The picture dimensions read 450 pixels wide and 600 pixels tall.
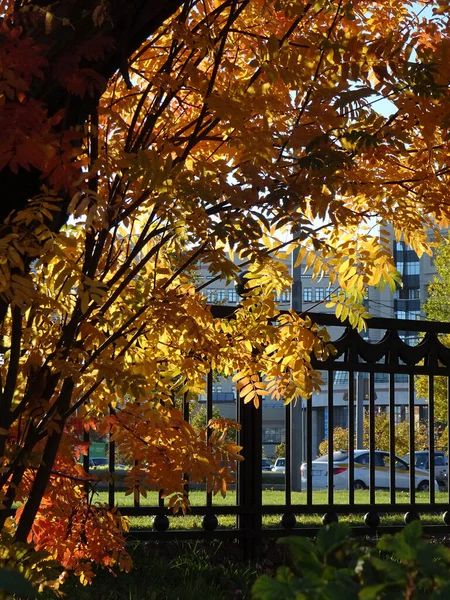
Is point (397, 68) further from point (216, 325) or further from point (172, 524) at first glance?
point (172, 524)

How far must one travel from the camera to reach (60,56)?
248 cm

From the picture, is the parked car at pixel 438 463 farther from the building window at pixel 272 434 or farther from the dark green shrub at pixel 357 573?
the building window at pixel 272 434

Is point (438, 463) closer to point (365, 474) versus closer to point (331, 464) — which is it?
point (365, 474)

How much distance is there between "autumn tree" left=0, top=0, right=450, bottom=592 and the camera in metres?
2.46

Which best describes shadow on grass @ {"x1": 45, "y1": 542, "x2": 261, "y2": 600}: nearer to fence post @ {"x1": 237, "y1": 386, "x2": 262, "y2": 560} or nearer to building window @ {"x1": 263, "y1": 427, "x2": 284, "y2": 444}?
fence post @ {"x1": 237, "y1": 386, "x2": 262, "y2": 560}

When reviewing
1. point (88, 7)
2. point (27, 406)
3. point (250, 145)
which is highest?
point (88, 7)

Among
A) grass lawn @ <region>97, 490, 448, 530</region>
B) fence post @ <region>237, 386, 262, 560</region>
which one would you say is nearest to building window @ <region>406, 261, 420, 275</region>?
grass lawn @ <region>97, 490, 448, 530</region>

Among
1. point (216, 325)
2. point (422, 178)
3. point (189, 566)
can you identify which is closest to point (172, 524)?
point (189, 566)

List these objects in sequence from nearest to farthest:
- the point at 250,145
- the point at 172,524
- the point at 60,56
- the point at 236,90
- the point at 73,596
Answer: the point at 60,56
the point at 250,145
the point at 236,90
the point at 73,596
the point at 172,524

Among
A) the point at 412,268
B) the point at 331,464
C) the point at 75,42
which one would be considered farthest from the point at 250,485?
the point at 412,268

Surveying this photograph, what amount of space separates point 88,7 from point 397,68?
3.39ft

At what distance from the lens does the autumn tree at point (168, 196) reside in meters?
2.46

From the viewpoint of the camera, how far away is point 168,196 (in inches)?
96.2

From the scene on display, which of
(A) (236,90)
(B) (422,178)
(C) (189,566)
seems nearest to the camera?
(A) (236,90)
